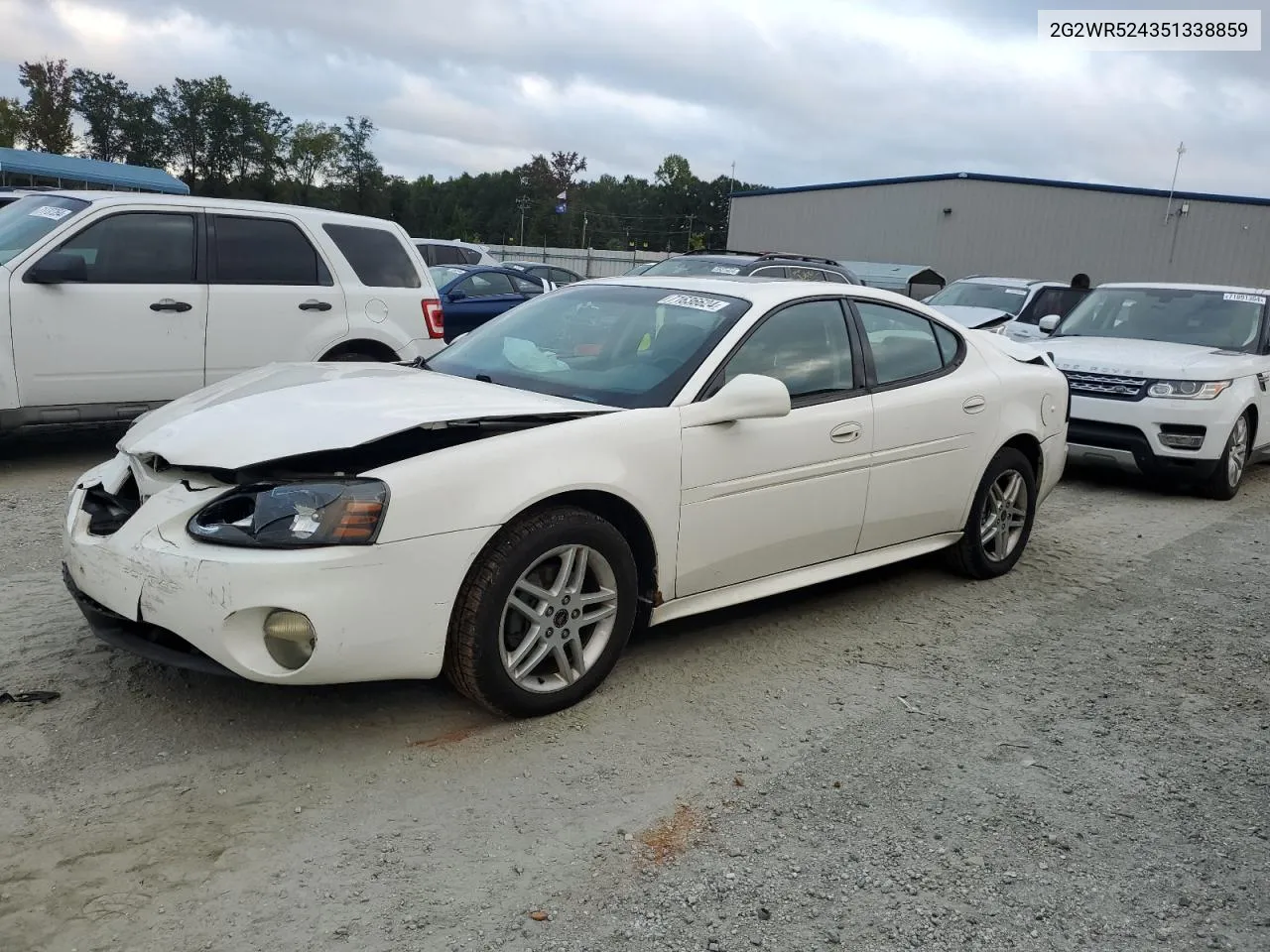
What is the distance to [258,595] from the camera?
121 inches

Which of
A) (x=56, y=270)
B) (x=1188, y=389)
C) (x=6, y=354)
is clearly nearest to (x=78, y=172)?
(x=56, y=270)

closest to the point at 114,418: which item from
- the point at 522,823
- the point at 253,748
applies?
the point at 253,748

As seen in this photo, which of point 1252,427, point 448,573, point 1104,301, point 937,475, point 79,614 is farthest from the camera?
point 1104,301

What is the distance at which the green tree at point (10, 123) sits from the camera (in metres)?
63.3

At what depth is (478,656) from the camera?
11.2 feet

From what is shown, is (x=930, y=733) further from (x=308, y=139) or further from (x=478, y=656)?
(x=308, y=139)

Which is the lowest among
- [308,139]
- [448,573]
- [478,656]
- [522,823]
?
[522,823]

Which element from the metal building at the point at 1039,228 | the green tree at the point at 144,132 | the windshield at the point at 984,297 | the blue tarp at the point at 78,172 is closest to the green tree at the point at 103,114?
the green tree at the point at 144,132

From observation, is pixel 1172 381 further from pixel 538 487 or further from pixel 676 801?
pixel 676 801

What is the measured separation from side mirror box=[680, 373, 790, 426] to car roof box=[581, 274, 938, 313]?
60 centimetres

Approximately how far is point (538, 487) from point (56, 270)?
4.79 meters

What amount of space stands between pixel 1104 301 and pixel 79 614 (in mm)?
9040

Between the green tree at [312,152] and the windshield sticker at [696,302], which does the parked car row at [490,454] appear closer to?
the windshield sticker at [696,302]

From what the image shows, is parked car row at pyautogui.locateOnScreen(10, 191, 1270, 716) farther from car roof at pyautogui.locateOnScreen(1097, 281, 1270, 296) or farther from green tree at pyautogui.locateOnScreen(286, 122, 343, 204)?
green tree at pyautogui.locateOnScreen(286, 122, 343, 204)
